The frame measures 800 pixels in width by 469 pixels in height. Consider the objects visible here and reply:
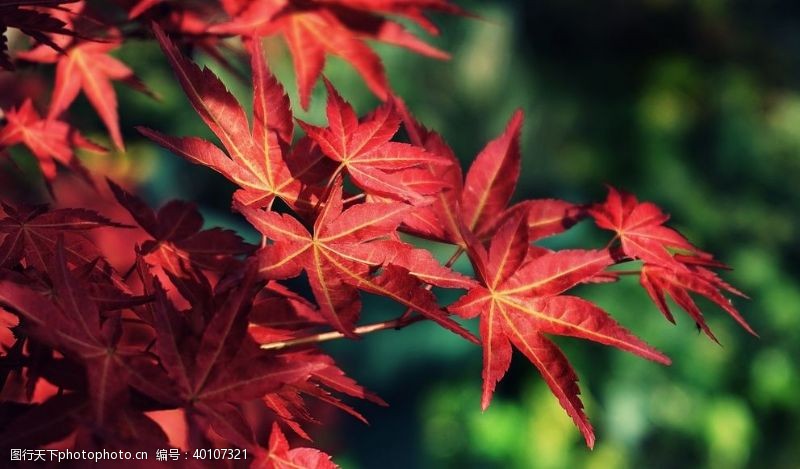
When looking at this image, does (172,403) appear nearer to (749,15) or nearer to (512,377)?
(512,377)

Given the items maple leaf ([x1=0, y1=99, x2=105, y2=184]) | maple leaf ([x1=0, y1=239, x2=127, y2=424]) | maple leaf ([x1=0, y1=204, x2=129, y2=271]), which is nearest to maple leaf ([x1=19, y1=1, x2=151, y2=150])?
maple leaf ([x1=0, y1=99, x2=105, y2=184])

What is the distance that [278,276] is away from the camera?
526 millimetres

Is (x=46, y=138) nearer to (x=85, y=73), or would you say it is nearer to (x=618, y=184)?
(x=85, y=73)

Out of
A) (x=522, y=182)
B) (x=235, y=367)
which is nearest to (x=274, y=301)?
(x=235, y=367)

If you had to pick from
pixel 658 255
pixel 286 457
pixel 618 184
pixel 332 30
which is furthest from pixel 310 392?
pixel 618 184

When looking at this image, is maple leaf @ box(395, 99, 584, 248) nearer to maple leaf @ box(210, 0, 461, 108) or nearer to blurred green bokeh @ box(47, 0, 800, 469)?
maple leaf @ box(210, 0, 461, 108)

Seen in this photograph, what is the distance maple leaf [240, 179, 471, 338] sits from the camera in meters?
0.53

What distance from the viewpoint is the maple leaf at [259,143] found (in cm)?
58

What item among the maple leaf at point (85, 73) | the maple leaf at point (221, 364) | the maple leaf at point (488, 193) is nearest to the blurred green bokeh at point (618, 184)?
the maple leaf at point (85, 73)

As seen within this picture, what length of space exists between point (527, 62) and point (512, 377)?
2113 mm

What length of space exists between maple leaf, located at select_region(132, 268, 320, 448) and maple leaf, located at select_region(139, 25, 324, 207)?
102 millimetres

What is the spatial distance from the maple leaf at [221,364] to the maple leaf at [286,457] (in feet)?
0.17

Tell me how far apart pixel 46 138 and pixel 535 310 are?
1.78 feet

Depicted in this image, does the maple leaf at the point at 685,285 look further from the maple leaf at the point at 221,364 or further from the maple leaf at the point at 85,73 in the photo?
the maple leaf at the point at 85,73
